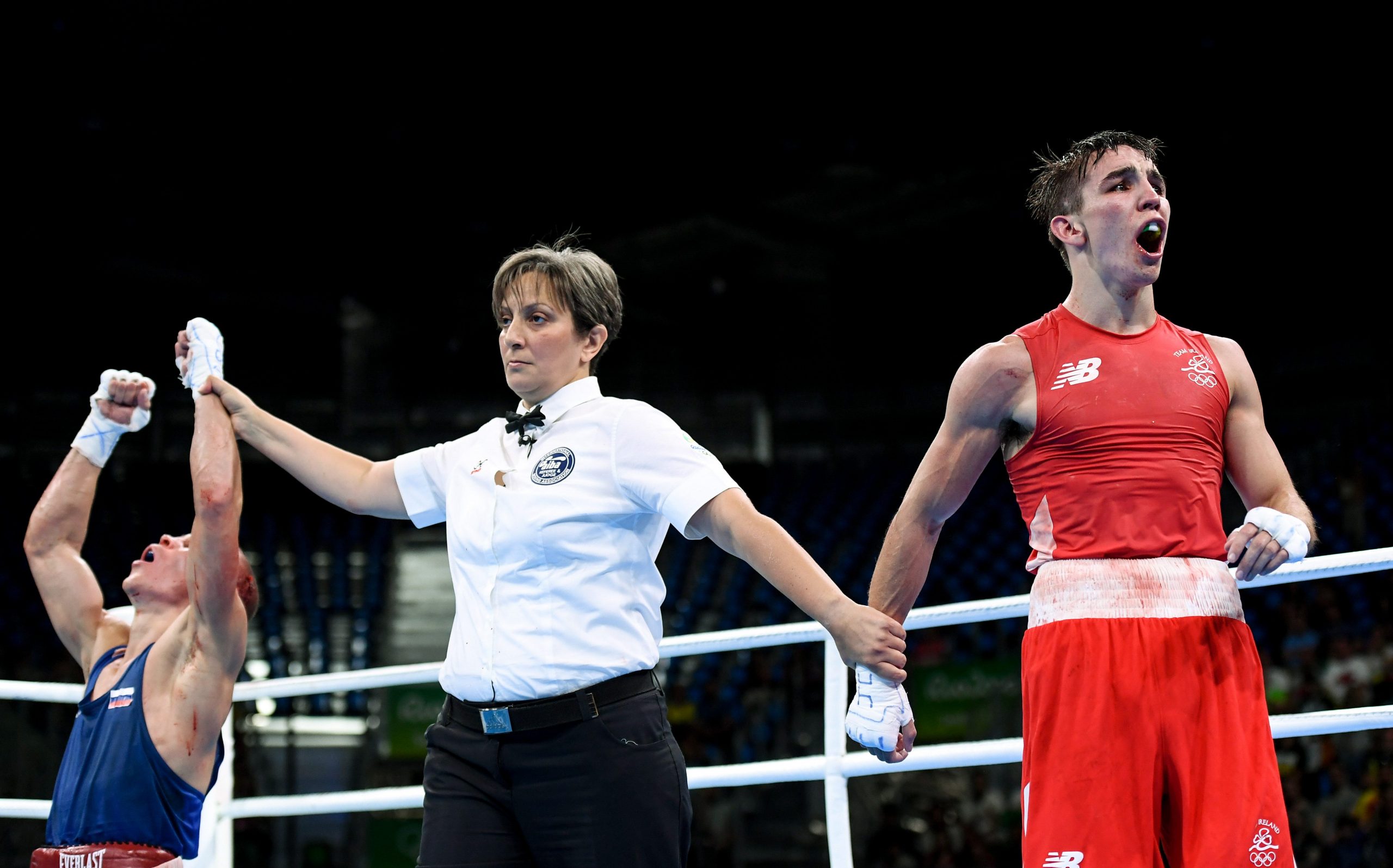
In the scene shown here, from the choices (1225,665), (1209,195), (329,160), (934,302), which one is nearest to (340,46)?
(329,160)

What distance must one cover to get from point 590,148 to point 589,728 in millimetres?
12404

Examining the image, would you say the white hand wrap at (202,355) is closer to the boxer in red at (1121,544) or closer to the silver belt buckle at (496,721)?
the silver belt buckle at (496,721)

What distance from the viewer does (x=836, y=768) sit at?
2.88 meters

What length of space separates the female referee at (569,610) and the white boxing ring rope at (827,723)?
20.0 inches

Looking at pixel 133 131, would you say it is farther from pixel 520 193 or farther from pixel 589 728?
pixel 589 728

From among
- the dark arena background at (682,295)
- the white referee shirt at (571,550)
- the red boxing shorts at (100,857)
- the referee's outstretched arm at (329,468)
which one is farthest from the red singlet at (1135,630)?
the dark arena background at (682,295)

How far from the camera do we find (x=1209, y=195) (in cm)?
1349

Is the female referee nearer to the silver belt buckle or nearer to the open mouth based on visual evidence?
the silver belt buckle

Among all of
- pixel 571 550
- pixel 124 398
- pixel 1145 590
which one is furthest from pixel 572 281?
pixel 124 398

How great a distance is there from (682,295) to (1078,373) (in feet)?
49.5

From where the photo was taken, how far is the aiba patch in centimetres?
216

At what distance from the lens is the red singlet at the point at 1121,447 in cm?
204

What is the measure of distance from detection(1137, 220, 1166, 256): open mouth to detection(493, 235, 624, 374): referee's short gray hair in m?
0.94

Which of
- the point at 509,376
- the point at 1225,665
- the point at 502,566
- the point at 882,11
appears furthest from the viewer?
the point at 882,11
